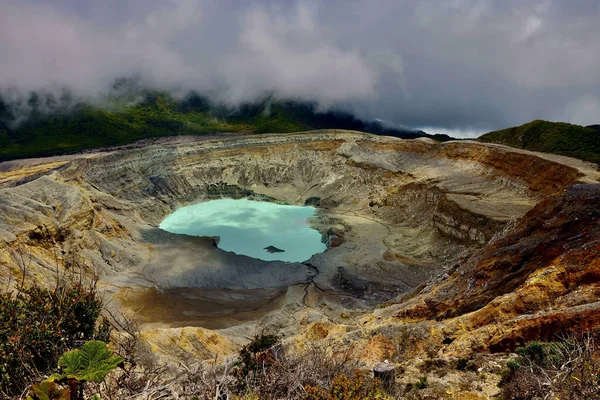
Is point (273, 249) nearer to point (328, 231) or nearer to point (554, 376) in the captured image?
point (328, 231)

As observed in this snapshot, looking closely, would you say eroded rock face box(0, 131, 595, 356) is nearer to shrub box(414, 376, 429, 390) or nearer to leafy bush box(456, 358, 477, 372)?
leafy bush box(456, 358, 477, 372)

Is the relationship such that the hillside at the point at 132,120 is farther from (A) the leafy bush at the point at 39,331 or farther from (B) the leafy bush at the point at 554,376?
(B) the leafy bush at the point at 554,376

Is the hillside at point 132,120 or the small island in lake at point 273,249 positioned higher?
the hillside at point 132,120

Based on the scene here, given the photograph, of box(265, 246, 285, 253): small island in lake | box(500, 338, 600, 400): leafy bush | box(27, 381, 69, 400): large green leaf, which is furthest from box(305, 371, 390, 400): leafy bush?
box(265, 246, 285, 253): small island in lake

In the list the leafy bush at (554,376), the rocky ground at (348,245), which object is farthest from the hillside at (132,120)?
the leafy bush at (554,376)

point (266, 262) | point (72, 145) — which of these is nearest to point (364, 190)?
point (266, 262)
